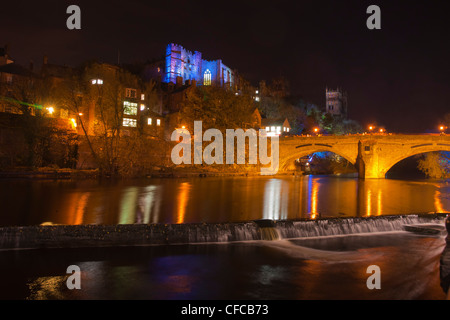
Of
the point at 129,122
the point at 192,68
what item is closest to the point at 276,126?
the point at 129,122

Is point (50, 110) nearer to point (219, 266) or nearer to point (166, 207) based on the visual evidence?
point (166, 207)

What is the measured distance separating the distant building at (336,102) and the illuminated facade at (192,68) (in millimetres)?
58069

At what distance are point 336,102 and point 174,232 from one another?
5831 inches

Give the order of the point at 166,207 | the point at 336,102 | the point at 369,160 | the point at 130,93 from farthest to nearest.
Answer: the point at 336,102 < the point at 130,93 < the point at 369,160 < the point at 166,207

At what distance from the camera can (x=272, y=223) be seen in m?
13.6

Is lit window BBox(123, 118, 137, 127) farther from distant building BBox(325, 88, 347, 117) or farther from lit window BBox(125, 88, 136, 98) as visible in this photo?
distant building BBox(325, 88, 347, 117)

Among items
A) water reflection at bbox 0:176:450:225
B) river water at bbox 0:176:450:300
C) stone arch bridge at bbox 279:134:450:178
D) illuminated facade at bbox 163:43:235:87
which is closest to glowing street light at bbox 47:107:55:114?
water reflection at bbox 0:176:450:225

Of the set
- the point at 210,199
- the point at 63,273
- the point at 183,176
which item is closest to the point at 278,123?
the point at 183,176

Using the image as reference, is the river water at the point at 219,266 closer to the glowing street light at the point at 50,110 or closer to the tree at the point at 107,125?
the tree at the point at 107,125

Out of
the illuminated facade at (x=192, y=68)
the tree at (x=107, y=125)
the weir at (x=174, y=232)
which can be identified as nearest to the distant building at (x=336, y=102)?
the illuminated facade at (x=192, y=68)

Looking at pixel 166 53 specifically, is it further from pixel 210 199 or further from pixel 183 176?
pixel 210 199

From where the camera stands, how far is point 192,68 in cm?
10394

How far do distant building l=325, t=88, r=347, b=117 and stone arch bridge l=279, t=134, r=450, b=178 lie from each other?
99974 millimetres
